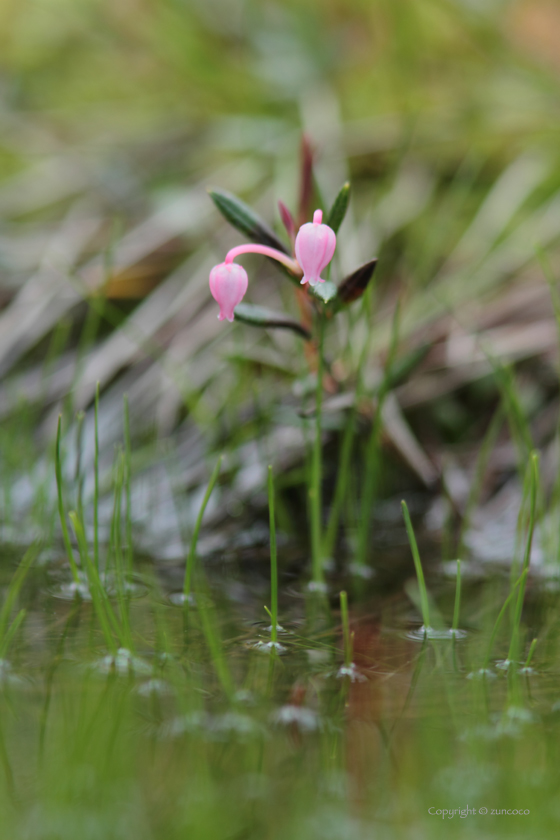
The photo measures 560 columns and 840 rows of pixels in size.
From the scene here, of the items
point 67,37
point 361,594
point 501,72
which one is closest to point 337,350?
point 361,594

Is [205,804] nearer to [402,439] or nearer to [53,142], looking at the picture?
[402,439]

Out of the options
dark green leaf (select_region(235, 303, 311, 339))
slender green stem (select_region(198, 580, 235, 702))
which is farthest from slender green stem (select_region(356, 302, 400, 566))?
slender green stem (select_region(198, 580, 235, 702))

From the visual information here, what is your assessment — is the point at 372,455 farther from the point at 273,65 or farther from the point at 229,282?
the point at 273,65

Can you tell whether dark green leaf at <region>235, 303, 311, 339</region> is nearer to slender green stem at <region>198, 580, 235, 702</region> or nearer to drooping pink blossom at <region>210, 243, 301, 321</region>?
drooping pink blossom at <region>210, 243, 301, 321</region>

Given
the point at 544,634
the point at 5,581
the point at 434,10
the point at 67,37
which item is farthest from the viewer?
the point at 67,37

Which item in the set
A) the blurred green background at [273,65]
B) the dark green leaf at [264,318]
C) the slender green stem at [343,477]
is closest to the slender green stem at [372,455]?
the slender green stem at [343,477]

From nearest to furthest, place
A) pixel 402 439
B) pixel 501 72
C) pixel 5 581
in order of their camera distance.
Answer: pixel 5 581, pixel 402 439, pixel 501 72
